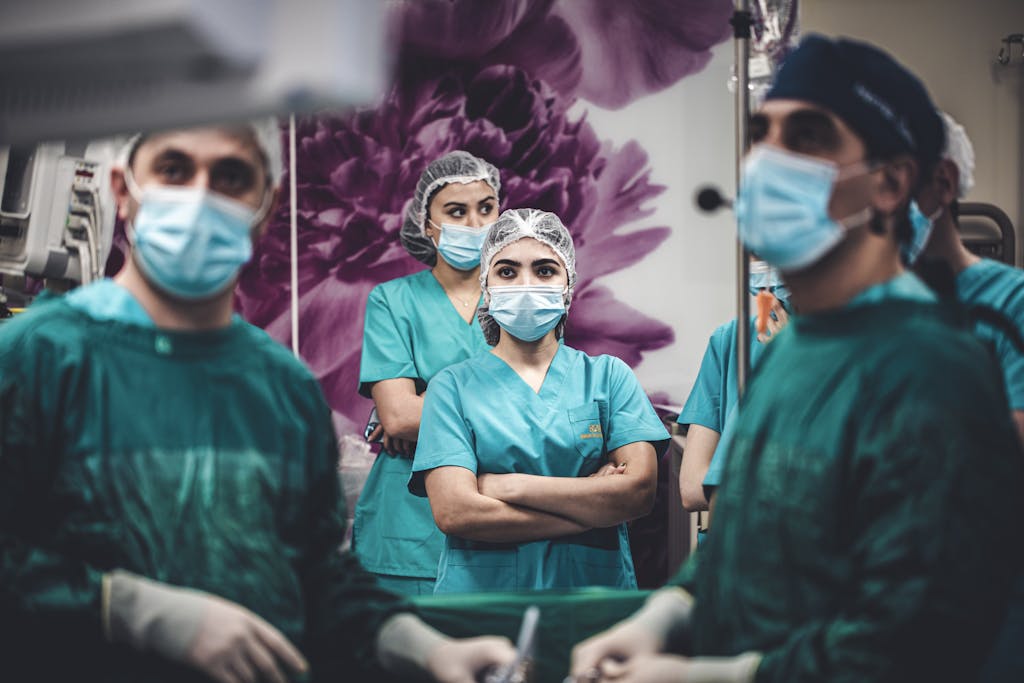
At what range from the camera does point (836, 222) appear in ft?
3.64

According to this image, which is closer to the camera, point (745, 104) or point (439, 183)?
point (745, 104)

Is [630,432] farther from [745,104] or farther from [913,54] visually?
[913,54]

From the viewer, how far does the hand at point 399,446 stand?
257 cm

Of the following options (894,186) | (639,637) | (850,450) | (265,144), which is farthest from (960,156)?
(265,144)

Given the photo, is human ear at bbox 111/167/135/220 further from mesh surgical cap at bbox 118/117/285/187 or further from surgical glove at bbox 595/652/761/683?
surgical glove at bbox 595/652/761/683

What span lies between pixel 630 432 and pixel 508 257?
1.67 ft

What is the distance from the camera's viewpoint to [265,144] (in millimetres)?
1258

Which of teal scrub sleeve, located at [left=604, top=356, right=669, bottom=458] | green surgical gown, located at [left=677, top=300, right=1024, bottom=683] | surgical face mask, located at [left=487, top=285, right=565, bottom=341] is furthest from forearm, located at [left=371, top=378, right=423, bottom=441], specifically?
green surgical gown, located at [left=677, top=300, right=1024, bottom=683]

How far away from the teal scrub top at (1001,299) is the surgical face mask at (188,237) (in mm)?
1154

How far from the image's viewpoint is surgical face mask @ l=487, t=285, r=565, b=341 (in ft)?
7.47

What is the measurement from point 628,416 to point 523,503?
0.36 m

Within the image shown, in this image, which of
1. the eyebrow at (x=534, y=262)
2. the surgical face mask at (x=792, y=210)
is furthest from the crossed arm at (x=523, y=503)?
the surgical face mask at (x=792, y=210)

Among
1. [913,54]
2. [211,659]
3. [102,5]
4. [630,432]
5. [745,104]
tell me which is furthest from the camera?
[913,54]

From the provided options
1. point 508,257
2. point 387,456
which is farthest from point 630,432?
point 387,456
